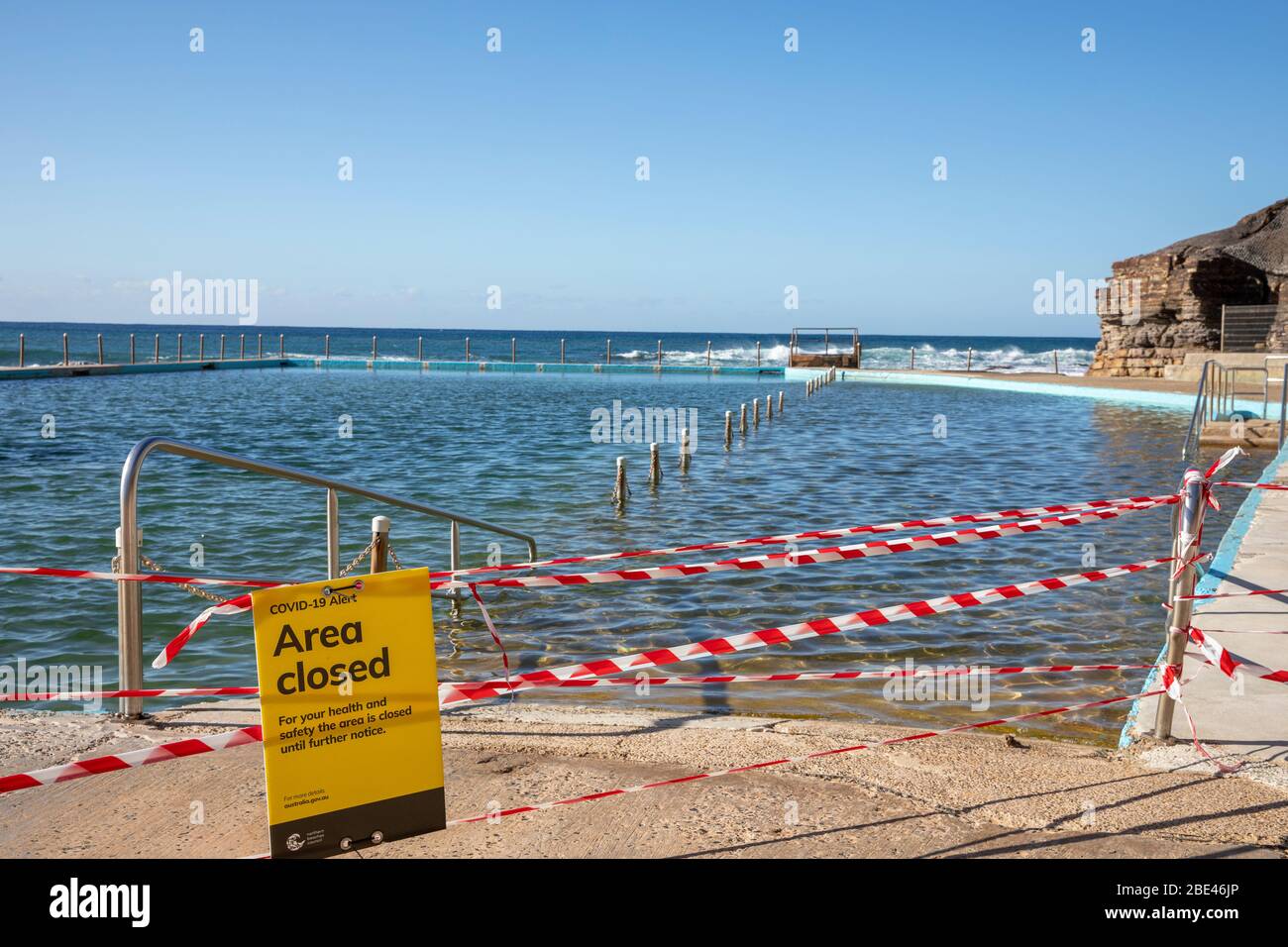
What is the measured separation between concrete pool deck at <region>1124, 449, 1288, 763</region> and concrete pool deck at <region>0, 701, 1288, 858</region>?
0.30 meters

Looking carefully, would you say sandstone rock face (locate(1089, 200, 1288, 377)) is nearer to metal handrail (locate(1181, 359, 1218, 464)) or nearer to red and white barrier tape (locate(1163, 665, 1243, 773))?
metal handrail (locate(1181, 359, 1218, 464))

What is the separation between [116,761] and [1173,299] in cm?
4519

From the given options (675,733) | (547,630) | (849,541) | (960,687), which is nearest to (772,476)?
(849,541)

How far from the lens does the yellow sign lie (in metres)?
3.12

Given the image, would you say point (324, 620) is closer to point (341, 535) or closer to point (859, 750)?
point (859, 750)

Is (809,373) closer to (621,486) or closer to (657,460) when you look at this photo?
(657,460)

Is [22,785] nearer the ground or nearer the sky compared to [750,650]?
nearer the sky

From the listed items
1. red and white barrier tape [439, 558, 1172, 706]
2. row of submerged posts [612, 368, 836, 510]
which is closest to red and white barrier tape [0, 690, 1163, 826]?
red and white barrier tape [439, 558, 1172, 706]

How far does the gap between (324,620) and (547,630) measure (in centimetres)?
489

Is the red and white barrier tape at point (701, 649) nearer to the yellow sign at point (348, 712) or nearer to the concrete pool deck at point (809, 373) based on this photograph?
the yellow sign at point (348, 712)

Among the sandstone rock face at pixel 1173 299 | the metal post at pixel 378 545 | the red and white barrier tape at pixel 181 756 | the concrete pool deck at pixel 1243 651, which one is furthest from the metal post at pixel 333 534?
the sandstone rock face at pixel 1173 299

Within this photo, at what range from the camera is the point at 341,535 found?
11.8 meters

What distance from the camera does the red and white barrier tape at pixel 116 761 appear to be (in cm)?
319

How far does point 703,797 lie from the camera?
149 inches
